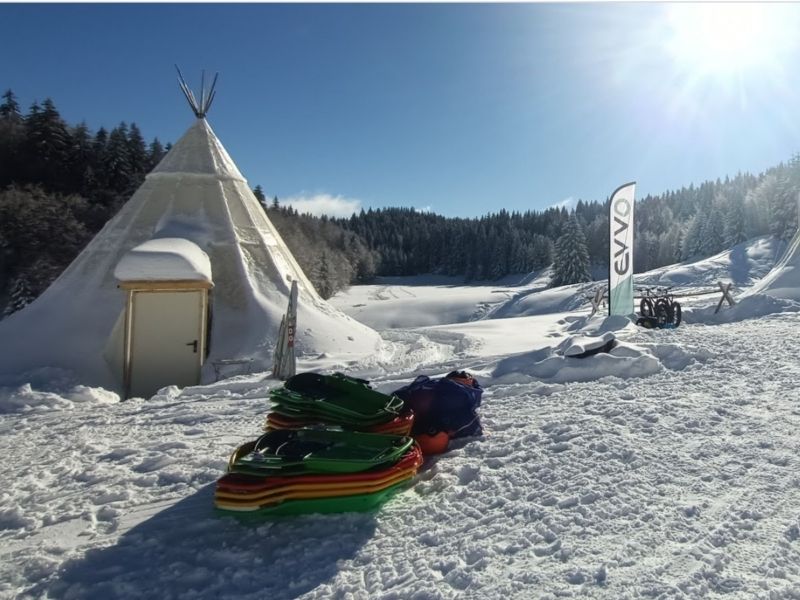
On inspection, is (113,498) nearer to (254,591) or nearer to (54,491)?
(54,491)

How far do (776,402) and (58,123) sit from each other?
3931 cm

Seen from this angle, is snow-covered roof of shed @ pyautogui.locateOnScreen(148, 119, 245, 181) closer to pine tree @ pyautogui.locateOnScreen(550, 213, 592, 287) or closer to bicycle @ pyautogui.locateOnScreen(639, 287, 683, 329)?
bicycle @ pyautogui.locateOnScreen(639, 287, 683, 329)

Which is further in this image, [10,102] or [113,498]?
[10,102]

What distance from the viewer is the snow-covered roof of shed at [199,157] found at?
466 inches

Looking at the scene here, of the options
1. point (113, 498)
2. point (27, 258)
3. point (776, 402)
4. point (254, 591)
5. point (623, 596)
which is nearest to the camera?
point (623, 596)

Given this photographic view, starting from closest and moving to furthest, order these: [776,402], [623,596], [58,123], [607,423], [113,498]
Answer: [623,596], [113,498], [607,423], [776,402], [58,123]

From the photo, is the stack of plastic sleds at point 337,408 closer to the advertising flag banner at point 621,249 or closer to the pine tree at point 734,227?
the advertising flag banner at point 621,249

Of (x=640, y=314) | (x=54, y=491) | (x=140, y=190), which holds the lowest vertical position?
(x=54, y=491)

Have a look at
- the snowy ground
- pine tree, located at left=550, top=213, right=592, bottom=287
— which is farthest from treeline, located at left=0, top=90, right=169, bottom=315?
pine tree, located at left=550, top=213, right=592, bottom=287

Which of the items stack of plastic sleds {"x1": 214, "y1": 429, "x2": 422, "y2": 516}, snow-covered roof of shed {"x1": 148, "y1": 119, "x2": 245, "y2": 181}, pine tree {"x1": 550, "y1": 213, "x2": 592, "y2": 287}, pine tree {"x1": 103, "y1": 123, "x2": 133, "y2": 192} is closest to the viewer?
stack of plastic sleds {"x1": 214, "y1": 429, "x2": 422, "y2": 516}

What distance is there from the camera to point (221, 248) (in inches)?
424

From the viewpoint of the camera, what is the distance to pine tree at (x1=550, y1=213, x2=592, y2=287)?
4394 cm

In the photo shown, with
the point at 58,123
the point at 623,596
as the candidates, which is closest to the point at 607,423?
the point at 623,596

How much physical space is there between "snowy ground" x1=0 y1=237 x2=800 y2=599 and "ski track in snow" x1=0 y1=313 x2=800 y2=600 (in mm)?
12
